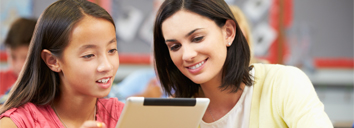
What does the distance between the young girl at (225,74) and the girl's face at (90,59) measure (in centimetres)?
23

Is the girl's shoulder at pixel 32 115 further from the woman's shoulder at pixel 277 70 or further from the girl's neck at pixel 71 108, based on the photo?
the woman's shoulder at pixel 277 70

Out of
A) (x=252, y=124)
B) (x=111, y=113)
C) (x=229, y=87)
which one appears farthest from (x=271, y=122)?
(x=111, y=113)

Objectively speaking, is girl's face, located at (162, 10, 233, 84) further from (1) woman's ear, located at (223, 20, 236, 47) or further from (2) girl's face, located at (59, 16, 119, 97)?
(2) girl's face, located at (59, 16, 119, 97)

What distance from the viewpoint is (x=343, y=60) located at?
3270mm

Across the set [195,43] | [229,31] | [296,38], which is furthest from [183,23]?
[296,38]

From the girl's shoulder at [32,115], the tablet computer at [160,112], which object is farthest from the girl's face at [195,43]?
the girl's shoulder at [32,115]

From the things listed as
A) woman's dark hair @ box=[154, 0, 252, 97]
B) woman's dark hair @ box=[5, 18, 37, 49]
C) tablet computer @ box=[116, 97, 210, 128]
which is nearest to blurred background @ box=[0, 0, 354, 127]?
woman's dark hair @ box=[5, 18, 37, 49]

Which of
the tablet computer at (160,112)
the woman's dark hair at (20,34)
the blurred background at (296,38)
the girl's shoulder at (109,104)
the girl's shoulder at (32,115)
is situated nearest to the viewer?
the tablet computer at (160,112)

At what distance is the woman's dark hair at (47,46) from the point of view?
107 centimetres

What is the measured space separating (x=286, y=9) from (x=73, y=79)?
2.54 meters

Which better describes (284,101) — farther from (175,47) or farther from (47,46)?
(47,46)

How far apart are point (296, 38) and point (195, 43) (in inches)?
91.4

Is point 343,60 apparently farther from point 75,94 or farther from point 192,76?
point 75,94

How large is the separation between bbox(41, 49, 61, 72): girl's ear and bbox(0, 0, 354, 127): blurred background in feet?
6.59
